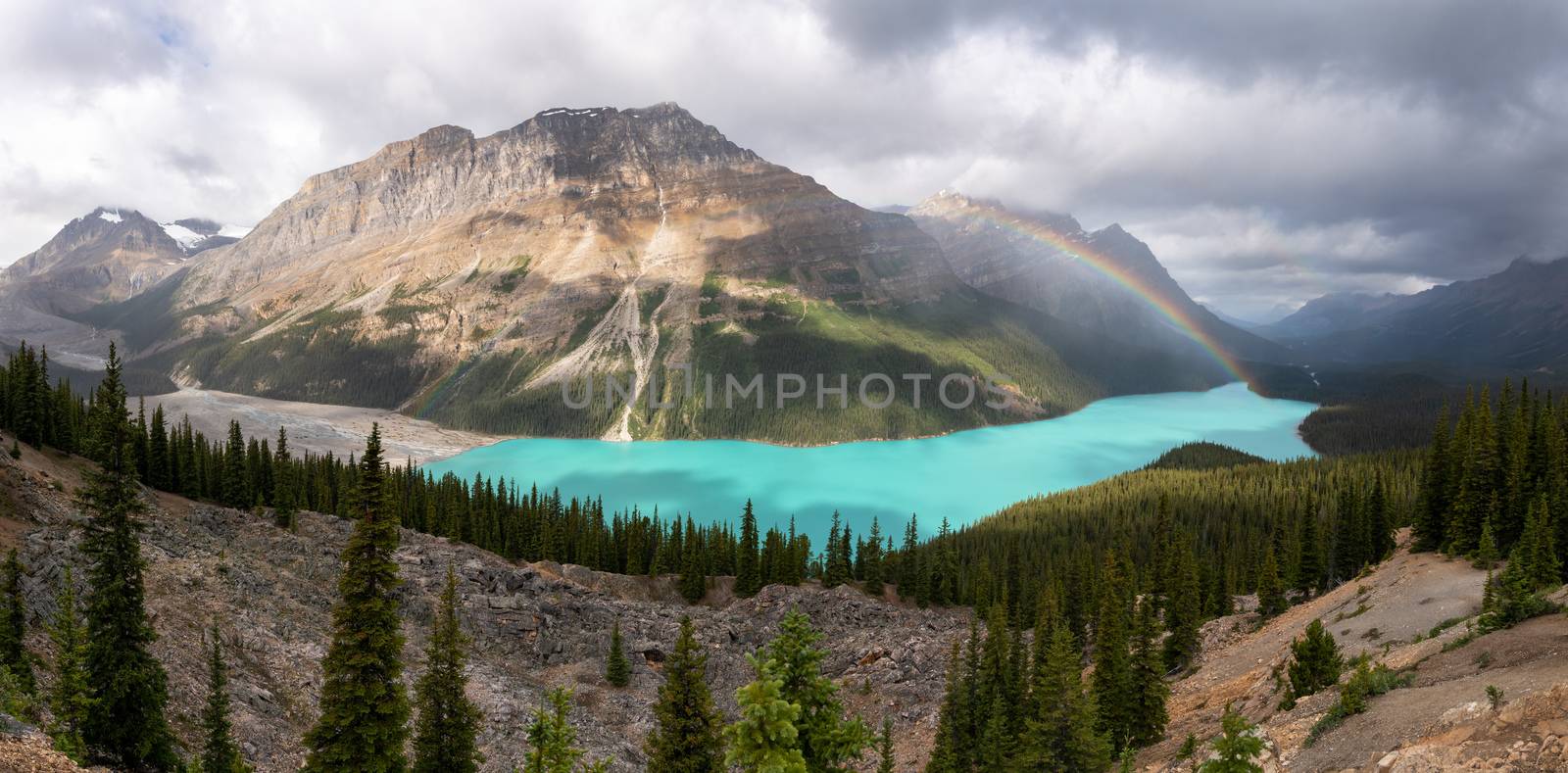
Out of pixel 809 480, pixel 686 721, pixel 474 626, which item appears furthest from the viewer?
pixel 809 480

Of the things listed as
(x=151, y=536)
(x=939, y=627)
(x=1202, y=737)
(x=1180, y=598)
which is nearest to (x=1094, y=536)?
(x=939, y=627)

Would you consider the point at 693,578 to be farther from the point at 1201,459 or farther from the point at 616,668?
the point at 1201,459

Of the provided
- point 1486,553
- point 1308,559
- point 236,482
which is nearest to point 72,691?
point 236,482

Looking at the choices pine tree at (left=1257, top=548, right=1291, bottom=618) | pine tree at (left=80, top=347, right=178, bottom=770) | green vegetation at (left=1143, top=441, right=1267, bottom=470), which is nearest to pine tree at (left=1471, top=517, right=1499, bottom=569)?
pine tree at (left=1257, top=548, right=1291, bottom=618)

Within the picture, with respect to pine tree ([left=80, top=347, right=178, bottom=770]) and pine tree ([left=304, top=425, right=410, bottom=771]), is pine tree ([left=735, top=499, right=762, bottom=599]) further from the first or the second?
pine tree ([left=304, top=425, right=410, bottom=771])

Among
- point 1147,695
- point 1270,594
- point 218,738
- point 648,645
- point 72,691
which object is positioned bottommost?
point 648,645

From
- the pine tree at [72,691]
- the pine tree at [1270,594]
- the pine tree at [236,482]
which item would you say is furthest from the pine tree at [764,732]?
the pine tree at [236,482]

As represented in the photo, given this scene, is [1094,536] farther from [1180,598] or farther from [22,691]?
[22,691]
